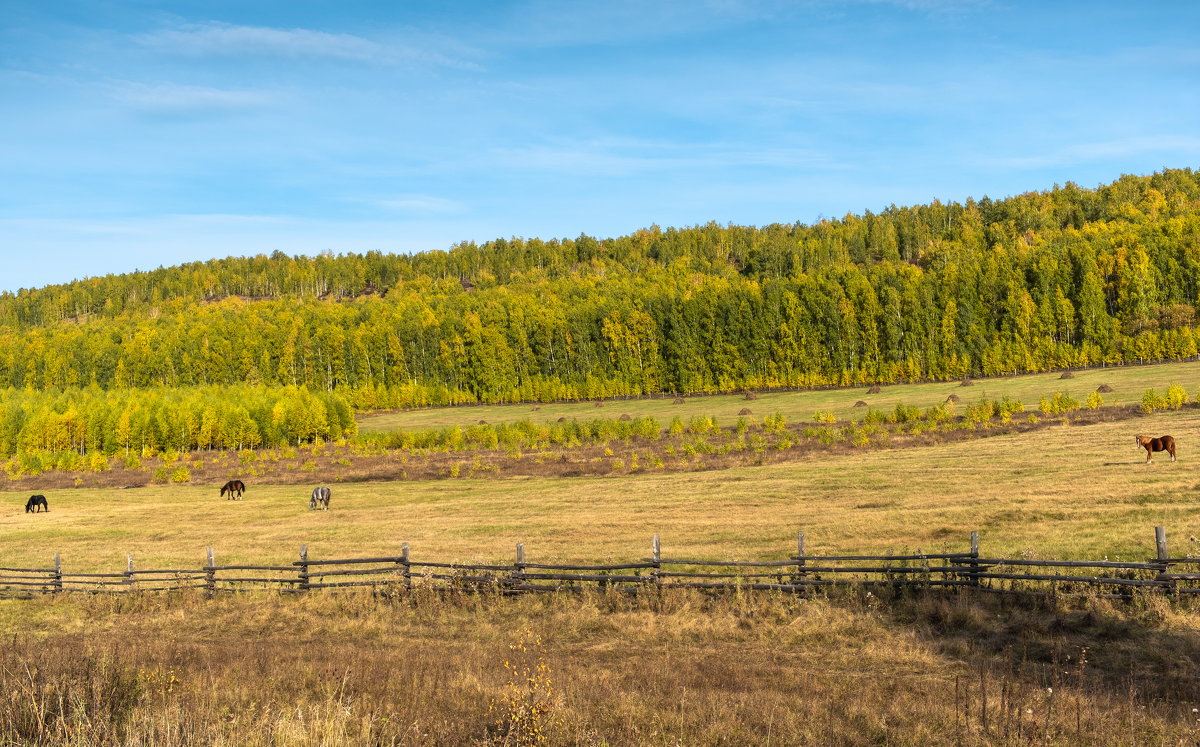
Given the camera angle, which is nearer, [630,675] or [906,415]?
[630,675]

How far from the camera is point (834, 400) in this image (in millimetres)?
101250

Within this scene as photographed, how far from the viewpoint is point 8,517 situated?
4984cm

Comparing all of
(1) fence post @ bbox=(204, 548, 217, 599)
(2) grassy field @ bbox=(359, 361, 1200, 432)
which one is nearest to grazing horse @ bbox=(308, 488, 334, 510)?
(1) fence post @ bbox=(204, 548, 217, 599)

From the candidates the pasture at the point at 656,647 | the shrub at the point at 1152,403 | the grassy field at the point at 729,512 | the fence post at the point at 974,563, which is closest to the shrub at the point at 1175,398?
the shrub at the point at 1152,403

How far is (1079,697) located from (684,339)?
136810mm

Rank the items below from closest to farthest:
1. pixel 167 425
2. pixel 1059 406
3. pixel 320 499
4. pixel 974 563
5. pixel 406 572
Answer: pixel 974 563 → pixel 406 572 → pixel 320 499 → pixel 1059 406 → pixel 167 425

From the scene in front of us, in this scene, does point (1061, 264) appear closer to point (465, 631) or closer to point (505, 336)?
point (505, 336)

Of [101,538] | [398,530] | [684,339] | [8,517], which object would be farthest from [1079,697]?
[684,339]

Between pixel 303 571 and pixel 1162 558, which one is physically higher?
pixel 1162 558

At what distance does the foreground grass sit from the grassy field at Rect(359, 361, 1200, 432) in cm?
6642

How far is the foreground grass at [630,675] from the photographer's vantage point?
9422 millimetres

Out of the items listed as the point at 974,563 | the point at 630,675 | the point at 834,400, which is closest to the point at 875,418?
the point at 834,400

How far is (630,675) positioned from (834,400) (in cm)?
9287

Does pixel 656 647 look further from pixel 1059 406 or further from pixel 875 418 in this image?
pixel 1059 406
